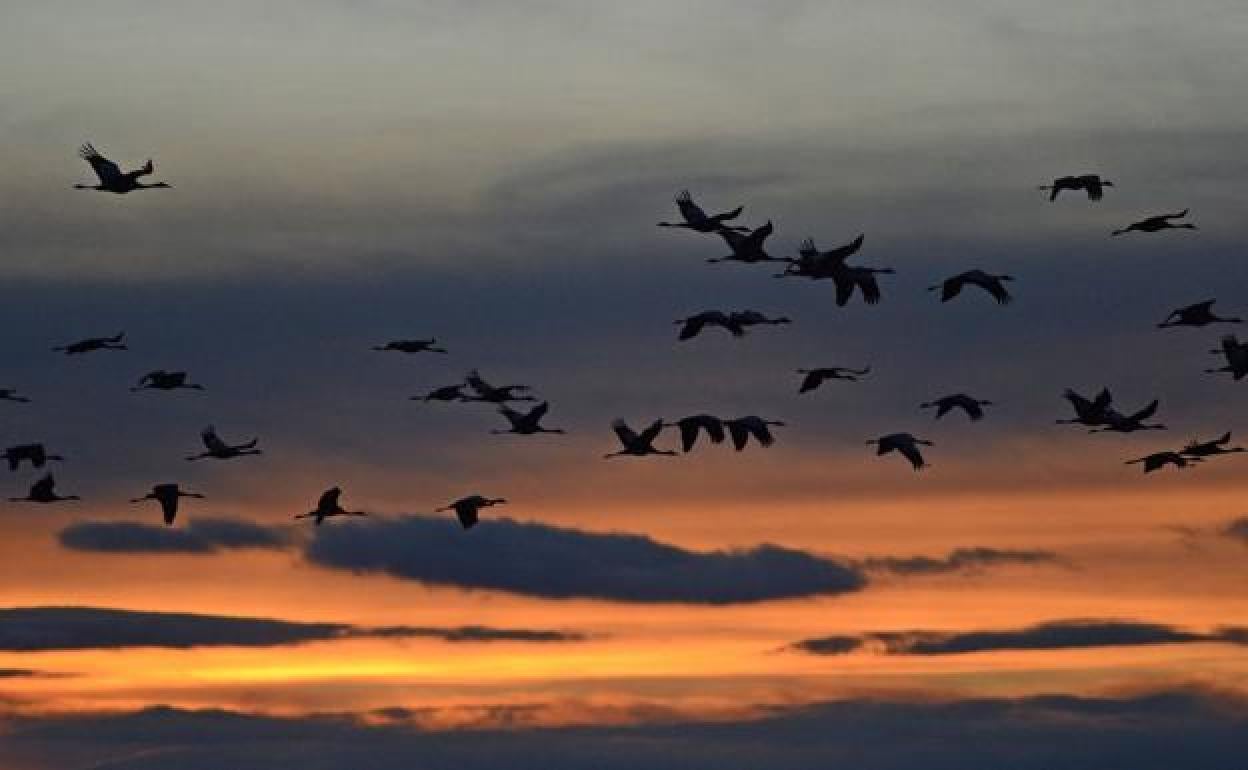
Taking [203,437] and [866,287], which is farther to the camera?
[203,437]

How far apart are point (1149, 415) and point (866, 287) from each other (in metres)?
11.3

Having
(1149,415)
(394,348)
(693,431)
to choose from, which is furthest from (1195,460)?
(394,348)

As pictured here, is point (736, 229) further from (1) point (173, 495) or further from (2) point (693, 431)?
(1) point (173, 495)

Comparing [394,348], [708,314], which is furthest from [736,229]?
[394,348]

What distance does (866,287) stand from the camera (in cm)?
16650

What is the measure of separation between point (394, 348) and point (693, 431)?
12.7 meters

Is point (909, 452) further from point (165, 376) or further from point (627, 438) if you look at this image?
point (165, 376)

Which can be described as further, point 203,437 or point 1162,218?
point 203,437

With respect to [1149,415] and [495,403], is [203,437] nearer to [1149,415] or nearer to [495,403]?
[495,403]

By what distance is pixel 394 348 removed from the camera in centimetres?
17475

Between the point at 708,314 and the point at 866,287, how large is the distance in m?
6.83

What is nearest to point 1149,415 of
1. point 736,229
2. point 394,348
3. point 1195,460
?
point 1195,460

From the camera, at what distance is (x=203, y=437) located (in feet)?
583

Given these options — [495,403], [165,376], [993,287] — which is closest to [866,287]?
[993,287]
